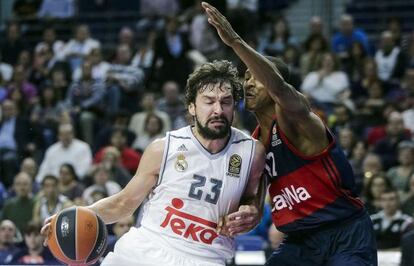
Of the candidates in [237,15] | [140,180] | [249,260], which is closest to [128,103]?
[237,15]

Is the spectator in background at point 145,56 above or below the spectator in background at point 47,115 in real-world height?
above

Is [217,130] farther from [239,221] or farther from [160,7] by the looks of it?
[160,7]

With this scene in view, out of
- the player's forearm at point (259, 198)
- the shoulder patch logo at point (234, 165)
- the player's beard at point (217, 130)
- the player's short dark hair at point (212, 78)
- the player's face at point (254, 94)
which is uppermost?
the player's short dark hair at point (212, 78)

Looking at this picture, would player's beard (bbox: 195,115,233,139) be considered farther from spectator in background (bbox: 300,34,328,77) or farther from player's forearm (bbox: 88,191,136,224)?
spectator in background (bbox: 300,34,328,77)

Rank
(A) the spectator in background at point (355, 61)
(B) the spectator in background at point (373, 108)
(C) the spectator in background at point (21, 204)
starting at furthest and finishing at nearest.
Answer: (A) the spectator in background at point (355, 61)
(B) the spectator in background at point (373, 108)
(C) the spectator in background at point (21, 204)

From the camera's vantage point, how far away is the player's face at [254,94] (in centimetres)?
701

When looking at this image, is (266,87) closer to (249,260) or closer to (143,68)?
(249,260)

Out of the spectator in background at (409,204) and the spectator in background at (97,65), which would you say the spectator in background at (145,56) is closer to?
the spectator in background at (97,65)

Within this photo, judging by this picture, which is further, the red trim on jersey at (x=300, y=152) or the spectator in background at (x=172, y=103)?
the spectator in background at (x=172, y=103)

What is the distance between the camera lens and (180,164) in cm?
682

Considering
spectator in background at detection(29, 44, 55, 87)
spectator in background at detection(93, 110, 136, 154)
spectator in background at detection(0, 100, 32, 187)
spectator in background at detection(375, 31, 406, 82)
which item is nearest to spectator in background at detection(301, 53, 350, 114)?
spectator in background at detection(375, 31, 406, 82)

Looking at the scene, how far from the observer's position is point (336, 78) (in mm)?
15164

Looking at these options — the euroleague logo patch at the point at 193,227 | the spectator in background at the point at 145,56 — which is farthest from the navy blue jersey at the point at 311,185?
the spectator in background at the point at 145,56

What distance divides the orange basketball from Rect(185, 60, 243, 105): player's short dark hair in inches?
39.0
